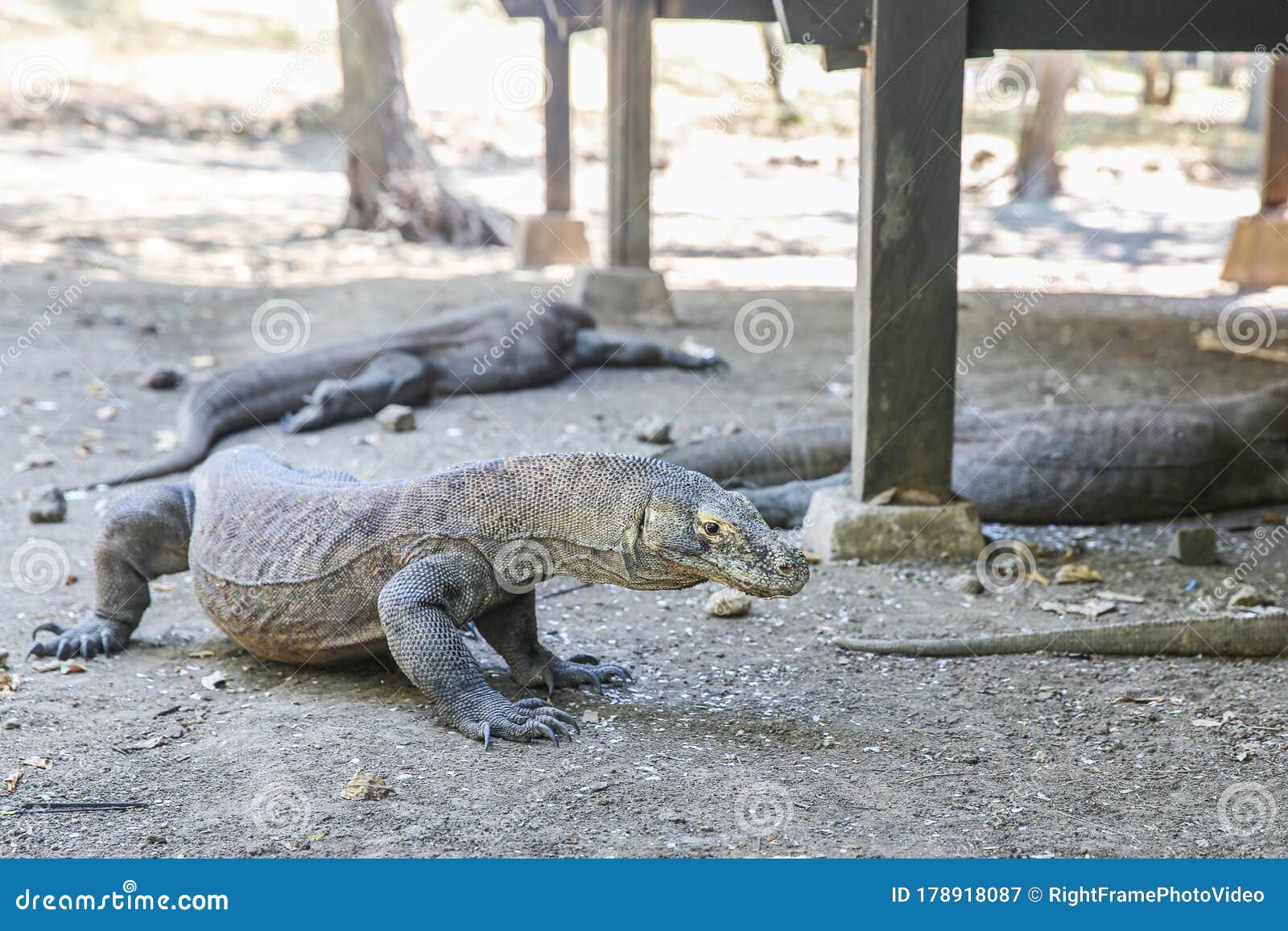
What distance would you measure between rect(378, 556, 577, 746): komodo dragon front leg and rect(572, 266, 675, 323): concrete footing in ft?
23.5

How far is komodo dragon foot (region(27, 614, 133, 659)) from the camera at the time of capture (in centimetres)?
436

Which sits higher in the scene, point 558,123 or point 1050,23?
point 1050,23

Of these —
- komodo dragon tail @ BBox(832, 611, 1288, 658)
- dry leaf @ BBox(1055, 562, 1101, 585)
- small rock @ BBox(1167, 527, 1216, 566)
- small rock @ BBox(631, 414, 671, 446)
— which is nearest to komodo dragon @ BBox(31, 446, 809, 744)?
komodo dragon tail @ BBox(832, 611, 1288, 658)

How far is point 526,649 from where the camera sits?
13.4 feet

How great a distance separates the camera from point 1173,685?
415 cm

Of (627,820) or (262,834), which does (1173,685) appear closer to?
(627,820)

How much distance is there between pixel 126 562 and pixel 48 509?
6.00 ft

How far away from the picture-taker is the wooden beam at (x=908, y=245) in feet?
16.5

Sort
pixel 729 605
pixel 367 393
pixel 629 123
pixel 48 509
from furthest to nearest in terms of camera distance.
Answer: pixel 629 123 → pixel 367 393 → pixel 48 509 → pixel 729 605

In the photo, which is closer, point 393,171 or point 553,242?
point 553,242

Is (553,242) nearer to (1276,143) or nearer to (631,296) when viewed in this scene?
(631,296)

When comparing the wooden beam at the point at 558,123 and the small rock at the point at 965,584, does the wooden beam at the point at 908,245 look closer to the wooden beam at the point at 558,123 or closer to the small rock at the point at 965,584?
the small rock at the point at 965,584

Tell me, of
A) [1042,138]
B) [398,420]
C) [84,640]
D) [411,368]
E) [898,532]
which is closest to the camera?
[84,640]

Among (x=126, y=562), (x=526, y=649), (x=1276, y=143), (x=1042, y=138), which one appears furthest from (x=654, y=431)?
(x=1042, y=138)
